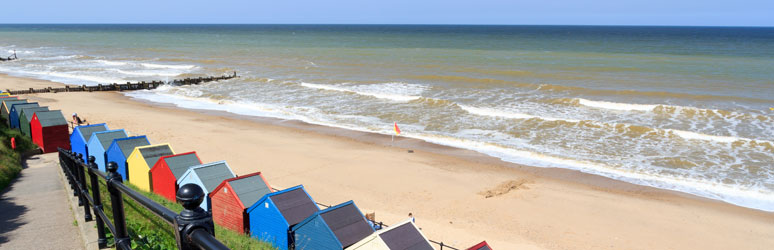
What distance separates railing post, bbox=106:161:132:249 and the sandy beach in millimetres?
12520

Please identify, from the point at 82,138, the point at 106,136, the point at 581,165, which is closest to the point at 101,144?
the point at 106,136

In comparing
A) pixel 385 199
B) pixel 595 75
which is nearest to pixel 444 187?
pixel 385 199

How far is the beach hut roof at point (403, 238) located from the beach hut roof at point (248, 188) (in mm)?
4489

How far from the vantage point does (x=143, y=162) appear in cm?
1567

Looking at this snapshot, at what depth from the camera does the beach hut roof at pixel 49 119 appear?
20.0 metres

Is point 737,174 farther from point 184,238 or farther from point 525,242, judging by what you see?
point 184,238

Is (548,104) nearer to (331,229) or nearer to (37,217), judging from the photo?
(331,229)

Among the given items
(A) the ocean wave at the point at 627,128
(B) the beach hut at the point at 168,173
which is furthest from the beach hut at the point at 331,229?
(A) the ocean wave at the point at 627,128

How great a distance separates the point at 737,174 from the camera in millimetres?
22750

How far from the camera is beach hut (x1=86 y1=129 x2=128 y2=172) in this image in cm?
1720

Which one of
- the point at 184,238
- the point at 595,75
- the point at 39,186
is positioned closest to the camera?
the point at 184,238

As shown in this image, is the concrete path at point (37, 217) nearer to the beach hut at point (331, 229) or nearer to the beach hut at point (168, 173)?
the beach hut at point (168, 173)

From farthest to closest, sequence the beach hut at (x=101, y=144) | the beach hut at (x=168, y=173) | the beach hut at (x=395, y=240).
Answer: the beach hut at (x=101, y=144) < the beach hut at (x=168, y=173) < the beach hut at (x=395, y=240)

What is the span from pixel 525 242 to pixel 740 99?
35580 mm
